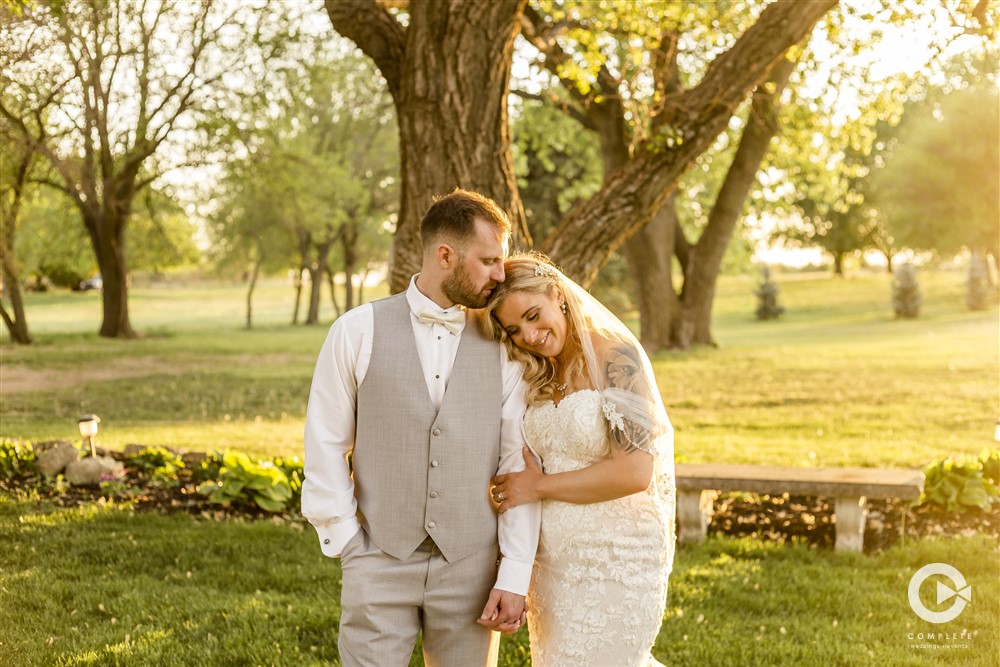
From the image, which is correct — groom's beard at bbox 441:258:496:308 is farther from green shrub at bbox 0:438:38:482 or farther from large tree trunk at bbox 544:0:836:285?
green shrub at bbox 0:438:38:482

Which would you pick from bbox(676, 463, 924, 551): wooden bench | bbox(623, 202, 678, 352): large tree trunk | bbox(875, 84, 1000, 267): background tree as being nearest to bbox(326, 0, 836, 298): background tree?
bbox(676, 463, 924, 551): wooden bench

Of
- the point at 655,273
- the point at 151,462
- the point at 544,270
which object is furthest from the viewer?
the point at 655,273

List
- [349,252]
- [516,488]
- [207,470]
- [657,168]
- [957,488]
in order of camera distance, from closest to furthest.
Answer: [516,488]
[657,168]
[957,488]
[207,470]
[349,252]

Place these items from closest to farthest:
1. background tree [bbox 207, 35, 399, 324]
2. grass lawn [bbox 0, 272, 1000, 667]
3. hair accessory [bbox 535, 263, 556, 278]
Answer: hair accessory [bbox 535, 263, 556, 278] < grass lawn [bbox 0, 272, 1000, 667] < background tree [bbox 207, 35, 399, 324]

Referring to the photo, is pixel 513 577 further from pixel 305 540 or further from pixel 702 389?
pixel 702 389

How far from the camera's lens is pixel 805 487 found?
6.20 meters

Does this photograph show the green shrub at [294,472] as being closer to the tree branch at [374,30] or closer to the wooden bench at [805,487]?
the wooden bench at [805,487]

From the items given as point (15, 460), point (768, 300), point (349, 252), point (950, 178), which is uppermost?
point (950, 178)

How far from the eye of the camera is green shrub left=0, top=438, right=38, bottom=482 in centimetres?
728

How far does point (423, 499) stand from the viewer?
3.03 metres

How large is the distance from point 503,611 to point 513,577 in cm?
12

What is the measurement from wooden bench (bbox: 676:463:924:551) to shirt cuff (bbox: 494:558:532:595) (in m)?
3.48

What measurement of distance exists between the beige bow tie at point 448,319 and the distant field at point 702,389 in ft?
16.5

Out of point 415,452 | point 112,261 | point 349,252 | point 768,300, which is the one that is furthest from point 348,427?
point 768,300
